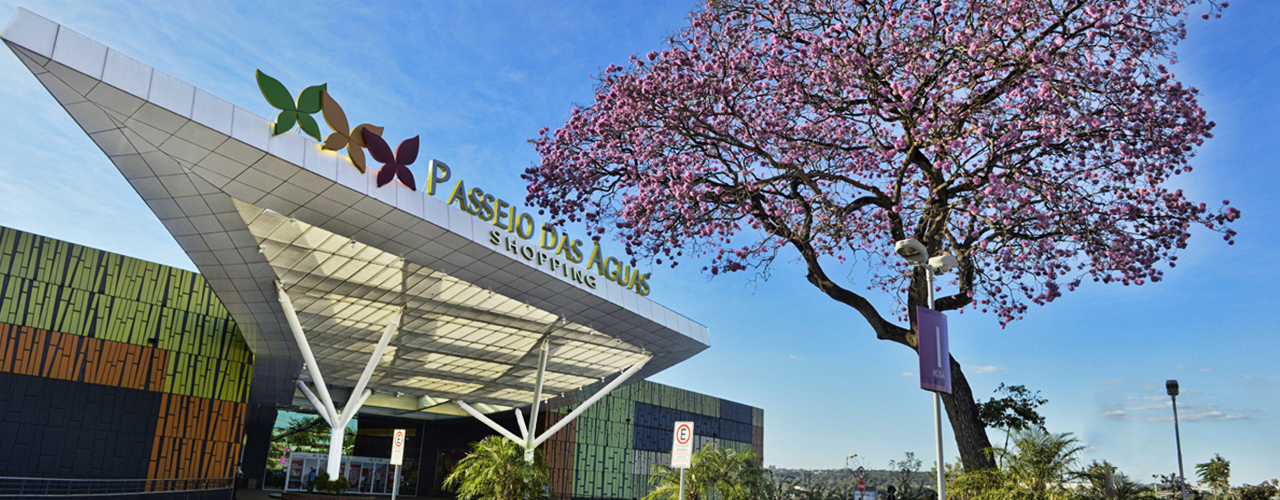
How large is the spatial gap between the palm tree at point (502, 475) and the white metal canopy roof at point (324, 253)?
436 centimetres

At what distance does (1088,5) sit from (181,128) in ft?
44.3

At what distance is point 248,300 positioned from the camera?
22375mm

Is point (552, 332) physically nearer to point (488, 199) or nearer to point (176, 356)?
point (488, 199)

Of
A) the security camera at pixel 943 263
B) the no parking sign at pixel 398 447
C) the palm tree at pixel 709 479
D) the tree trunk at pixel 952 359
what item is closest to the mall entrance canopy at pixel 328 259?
the no parking sign at pixel 398 447

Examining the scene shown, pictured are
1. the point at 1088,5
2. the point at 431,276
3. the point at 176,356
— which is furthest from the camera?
the point at 176,356

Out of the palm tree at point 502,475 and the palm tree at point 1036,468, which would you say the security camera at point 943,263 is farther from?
Answer: the palm tree at point 502,475

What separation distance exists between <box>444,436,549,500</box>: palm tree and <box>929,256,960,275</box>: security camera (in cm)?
1681

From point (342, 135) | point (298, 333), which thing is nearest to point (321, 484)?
point (298, 333)

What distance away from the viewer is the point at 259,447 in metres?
44.2

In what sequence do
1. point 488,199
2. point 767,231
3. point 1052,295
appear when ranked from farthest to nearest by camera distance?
point 488,199 < point 767,231 < point 1052,295

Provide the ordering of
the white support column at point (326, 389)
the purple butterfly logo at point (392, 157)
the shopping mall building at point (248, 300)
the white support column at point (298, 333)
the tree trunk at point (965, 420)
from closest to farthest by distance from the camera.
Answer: the tree trunk at point (965, 420)
the shopping mall building at point (248, 300)
the purple butterfly logo at point (392, 157)
the white support column at point (298, 333)
the white support column at point (326, 389)

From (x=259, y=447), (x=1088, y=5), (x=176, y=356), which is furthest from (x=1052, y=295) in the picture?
(x=259, y=447)

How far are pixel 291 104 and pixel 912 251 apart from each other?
10981 mm

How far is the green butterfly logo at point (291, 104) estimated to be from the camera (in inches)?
563
